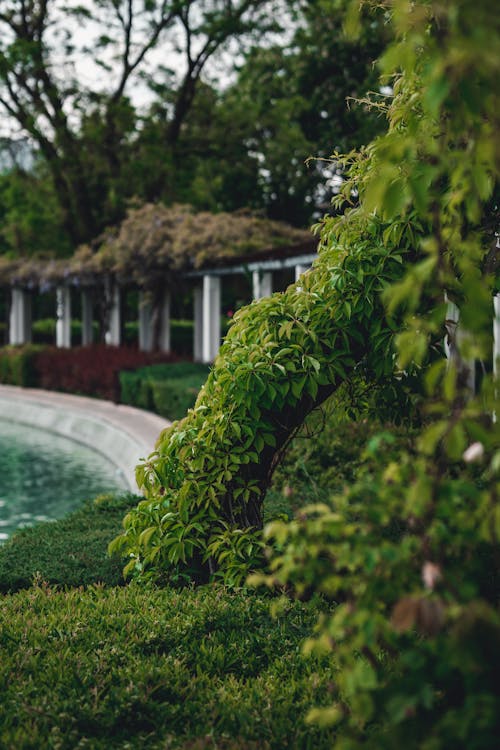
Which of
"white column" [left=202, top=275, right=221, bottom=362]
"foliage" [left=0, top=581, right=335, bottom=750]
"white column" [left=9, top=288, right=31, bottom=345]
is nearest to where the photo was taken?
"foliage" [left=0, top=581, right=335, bottom=750]

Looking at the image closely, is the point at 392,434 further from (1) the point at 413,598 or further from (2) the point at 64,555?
(1) the point at 413,598

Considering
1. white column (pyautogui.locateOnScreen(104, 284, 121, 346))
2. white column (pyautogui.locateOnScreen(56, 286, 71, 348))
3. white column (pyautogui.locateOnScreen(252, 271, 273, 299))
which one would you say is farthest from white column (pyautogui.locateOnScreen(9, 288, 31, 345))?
white column (pyautogui.locateOnScreen(252, 271, 273, 299))

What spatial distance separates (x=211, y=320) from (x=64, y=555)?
13.6m

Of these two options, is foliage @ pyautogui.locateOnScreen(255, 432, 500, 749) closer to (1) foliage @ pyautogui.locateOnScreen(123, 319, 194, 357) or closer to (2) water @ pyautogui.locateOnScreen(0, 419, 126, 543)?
(2) water @ pyautogui.locateOnScreen(0, 419, 126, 543)

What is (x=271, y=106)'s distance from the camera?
25.6 metres

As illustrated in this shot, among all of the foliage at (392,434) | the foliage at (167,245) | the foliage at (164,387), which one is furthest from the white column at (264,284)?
the foliage at (392,434)

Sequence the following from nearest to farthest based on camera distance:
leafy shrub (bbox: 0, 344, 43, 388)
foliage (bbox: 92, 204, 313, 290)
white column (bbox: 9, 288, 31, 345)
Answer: foliage (bbox: 92, 204, 313, 290)
leafy shrub (bbox: 0, 344, 43, 388)
white column (bbox: 9, 288, 31, 345)

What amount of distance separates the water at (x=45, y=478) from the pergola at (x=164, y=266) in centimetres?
450

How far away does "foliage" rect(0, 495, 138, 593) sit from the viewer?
4.92 meters

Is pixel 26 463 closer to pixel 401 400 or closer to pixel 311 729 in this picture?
pixel 401 400

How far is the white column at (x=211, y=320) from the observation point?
18.4 m

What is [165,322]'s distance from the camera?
23.0 metres

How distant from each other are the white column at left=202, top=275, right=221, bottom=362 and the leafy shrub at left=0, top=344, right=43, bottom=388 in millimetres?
5233

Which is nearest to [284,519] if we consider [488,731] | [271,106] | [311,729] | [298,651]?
[298,651]
